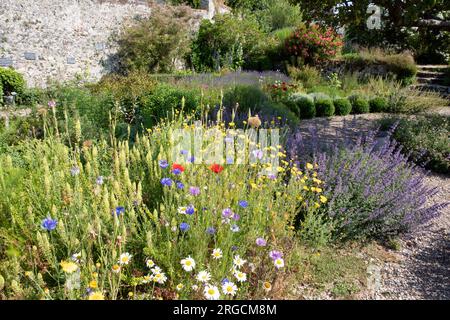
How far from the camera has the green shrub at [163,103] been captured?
219 inches

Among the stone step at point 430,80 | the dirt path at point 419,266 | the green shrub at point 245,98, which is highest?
A: the stone step at point 430,80

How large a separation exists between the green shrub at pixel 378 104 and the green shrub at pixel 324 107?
1.26 m

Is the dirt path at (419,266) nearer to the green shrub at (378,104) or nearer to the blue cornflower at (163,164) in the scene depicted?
the blue cornflower at (163,164)

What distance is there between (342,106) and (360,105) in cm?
54

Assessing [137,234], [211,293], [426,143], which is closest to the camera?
[211,293]

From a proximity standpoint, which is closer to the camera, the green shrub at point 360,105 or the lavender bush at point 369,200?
the lavender bush at point 369,200

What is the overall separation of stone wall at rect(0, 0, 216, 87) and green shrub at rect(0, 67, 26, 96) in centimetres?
64

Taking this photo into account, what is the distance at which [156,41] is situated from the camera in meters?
12.1

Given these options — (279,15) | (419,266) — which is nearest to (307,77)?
(419,266)

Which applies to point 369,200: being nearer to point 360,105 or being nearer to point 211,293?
point 211,293

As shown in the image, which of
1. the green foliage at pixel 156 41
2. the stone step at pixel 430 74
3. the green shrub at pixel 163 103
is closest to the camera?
the green shrub at pixel 163 103

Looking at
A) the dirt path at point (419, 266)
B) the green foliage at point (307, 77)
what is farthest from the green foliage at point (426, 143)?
the green foliage at point (307, 77)

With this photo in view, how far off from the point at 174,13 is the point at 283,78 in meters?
5.25

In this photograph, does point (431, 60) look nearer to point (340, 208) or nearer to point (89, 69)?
point (89, 69)
